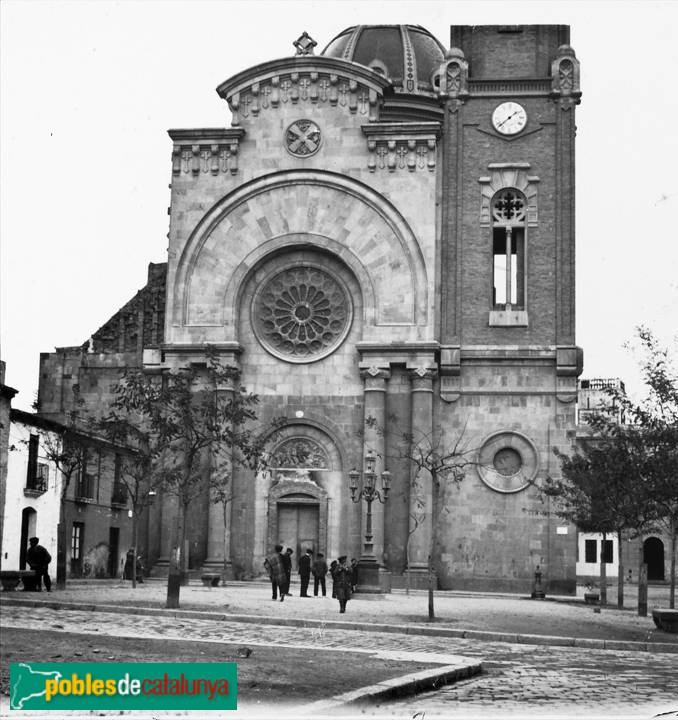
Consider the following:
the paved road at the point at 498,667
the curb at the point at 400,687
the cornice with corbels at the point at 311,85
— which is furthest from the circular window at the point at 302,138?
the curb at the point at 400,687

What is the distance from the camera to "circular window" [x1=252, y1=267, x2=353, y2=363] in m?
45.3

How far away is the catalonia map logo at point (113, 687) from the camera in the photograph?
7.30 meters

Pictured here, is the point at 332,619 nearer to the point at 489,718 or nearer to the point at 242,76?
the point at 489,718

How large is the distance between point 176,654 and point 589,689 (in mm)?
5133

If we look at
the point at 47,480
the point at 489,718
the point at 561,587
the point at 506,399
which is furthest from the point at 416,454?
the point at 489,718

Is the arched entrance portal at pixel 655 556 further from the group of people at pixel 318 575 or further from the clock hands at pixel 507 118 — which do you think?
the group of people at pixel 318 575

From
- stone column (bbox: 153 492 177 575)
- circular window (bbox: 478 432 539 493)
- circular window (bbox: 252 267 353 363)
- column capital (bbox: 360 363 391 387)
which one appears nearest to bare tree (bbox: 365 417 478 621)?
circular window (bbox: 478 432 539 493)

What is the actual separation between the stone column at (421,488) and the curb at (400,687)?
27.3 metres

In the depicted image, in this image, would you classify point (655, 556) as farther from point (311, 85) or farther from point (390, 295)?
point (311, 85)

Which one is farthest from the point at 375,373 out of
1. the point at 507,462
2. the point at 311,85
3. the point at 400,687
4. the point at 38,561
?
the point at 400,687

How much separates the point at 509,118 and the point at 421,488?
14242mm

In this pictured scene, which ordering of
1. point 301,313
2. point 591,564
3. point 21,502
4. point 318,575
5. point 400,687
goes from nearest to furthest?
point 400,687 → point 318,575 → point 301,313 → point 21,502 → point 591,564

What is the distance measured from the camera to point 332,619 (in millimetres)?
24141

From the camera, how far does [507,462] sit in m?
43.8
